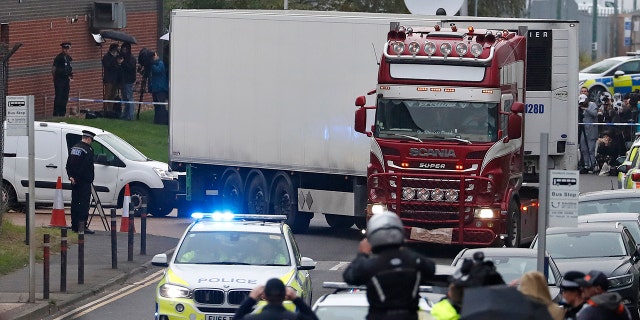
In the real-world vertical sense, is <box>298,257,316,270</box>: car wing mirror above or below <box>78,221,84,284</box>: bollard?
above

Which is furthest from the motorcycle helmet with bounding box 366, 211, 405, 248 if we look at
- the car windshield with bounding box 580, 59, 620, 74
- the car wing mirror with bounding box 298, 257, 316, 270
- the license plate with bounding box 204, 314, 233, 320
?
the car windshield with bounding box 580, 59, 620, 74

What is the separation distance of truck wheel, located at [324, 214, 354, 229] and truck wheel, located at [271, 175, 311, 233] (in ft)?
2.52

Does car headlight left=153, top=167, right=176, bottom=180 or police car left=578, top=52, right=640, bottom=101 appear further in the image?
police car left=578, top=52, right=640, bottom=101

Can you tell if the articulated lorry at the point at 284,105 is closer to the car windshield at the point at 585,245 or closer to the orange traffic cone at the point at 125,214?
the orange traffic cone at the point at 125,214

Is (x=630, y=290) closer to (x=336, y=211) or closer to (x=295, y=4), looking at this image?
(x=336, y=211)

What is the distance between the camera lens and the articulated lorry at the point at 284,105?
24766mm

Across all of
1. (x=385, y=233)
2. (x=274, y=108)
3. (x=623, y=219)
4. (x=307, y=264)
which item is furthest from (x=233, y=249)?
(x=274, y=108)

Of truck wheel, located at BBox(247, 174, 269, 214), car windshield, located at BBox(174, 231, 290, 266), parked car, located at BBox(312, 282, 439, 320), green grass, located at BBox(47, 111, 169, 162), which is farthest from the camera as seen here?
green grass, located at BBox(47, 111, 169, 162)

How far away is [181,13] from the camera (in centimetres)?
2783

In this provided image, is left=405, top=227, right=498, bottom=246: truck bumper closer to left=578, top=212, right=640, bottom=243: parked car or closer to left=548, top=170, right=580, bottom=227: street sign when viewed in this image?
left=578, top=212, right=640, bottom=243: parked car

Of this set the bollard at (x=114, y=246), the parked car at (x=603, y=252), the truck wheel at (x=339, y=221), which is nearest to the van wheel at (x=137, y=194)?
the truck wheel at (x=339, y=221)

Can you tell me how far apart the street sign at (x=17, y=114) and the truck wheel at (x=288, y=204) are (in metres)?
7.99

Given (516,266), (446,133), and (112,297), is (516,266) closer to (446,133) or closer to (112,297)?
(112,297)

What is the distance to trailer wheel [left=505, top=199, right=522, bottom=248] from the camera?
2303 cm
